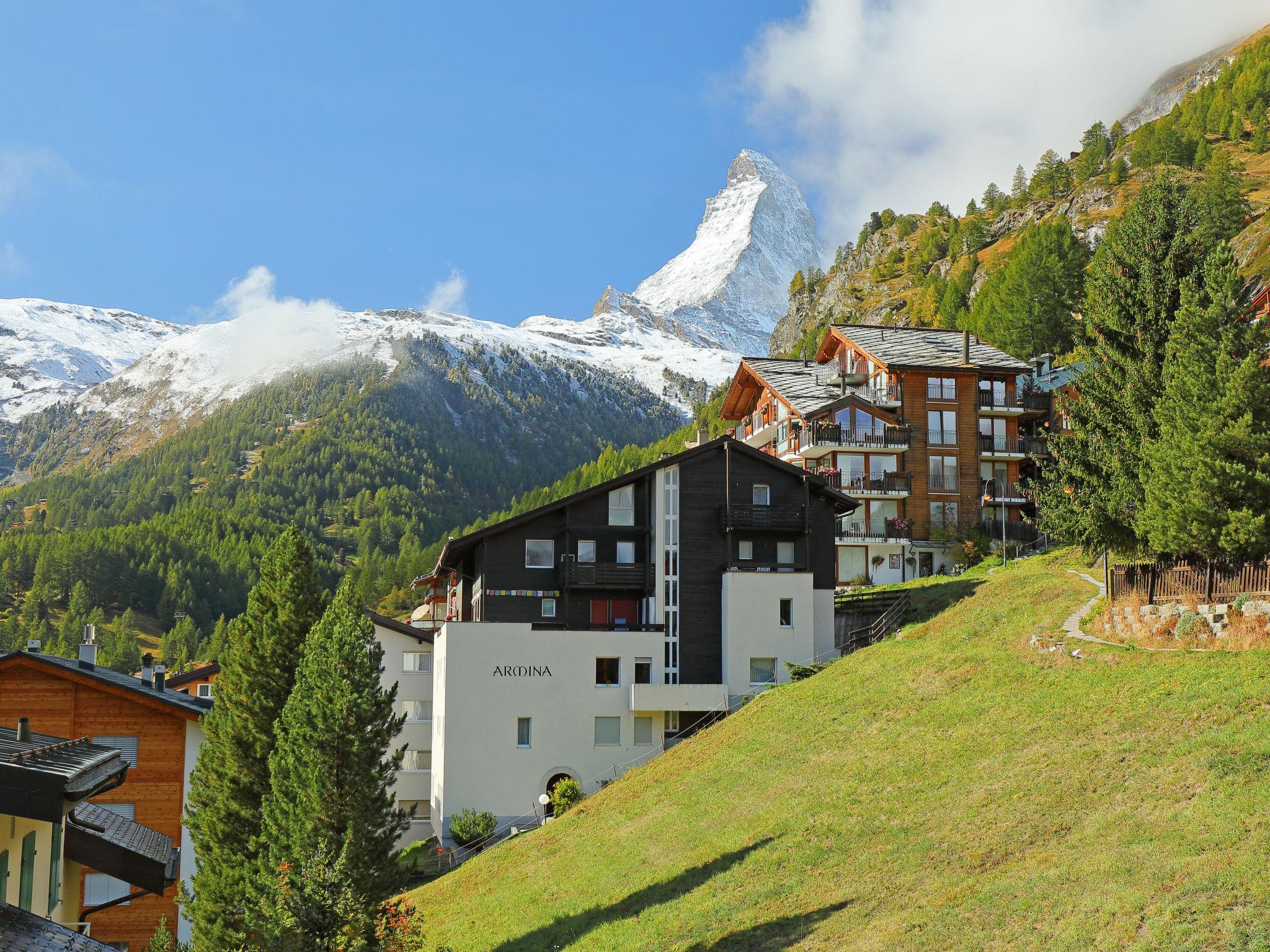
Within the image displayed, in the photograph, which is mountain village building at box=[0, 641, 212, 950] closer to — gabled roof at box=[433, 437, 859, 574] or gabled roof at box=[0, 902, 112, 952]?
gabled roof at box=[433, 437, 859, 574]

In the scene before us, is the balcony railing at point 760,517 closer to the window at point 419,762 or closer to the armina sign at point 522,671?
the armina sign at point 522,671

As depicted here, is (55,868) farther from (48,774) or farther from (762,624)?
(762,624)

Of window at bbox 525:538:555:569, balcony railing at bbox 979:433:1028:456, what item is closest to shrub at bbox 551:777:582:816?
window at bbox 525:538:555:569

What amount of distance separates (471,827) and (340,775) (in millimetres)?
22908

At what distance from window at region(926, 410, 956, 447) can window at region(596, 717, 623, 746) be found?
30005 millimetres

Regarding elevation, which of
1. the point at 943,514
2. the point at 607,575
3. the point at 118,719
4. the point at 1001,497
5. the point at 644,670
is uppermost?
the point at 1001,497

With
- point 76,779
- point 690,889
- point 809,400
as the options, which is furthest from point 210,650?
point 76,779

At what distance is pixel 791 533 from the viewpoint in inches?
2203

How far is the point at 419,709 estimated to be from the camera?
202ft

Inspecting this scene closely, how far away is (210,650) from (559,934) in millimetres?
155519

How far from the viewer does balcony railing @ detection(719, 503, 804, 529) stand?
179ft

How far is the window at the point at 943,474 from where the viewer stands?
70.7m

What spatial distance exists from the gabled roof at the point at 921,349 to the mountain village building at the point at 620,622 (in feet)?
54.9

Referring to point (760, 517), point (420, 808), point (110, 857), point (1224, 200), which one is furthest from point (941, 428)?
point (1224, 200)
